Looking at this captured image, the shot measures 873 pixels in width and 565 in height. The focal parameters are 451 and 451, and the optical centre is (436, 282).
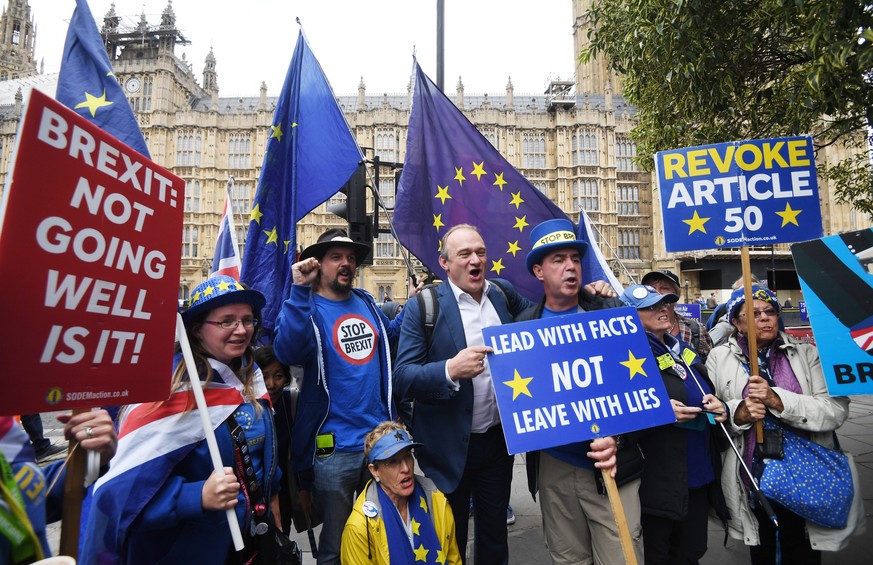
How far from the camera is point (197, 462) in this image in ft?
5.61

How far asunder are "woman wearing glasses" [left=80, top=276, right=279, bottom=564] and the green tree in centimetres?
392

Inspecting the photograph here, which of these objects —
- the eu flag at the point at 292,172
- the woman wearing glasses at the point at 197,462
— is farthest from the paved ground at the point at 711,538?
the eu flag at the point at 292,172

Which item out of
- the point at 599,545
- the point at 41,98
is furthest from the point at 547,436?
the point at 41,98

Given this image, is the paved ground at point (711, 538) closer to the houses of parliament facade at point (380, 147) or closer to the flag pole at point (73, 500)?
the flag pole at point (73, 500)

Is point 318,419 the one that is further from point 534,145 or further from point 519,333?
point 534,145

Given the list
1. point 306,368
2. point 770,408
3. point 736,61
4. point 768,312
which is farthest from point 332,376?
point 736,61

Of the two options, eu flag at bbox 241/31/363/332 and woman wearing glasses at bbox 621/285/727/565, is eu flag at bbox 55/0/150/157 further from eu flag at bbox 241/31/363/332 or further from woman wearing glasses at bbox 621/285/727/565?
woman wearing glasses at bbox 621/285/727/565

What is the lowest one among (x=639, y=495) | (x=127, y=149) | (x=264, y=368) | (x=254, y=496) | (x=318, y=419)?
(x=639, y=495)

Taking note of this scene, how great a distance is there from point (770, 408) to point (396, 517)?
1.91 metres

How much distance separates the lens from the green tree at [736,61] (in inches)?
121

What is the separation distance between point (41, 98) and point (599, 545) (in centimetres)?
258

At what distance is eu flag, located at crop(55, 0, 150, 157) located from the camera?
2051 millimetres

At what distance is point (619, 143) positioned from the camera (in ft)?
120

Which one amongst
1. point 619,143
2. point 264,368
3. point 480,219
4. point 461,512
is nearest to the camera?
point 461,512
